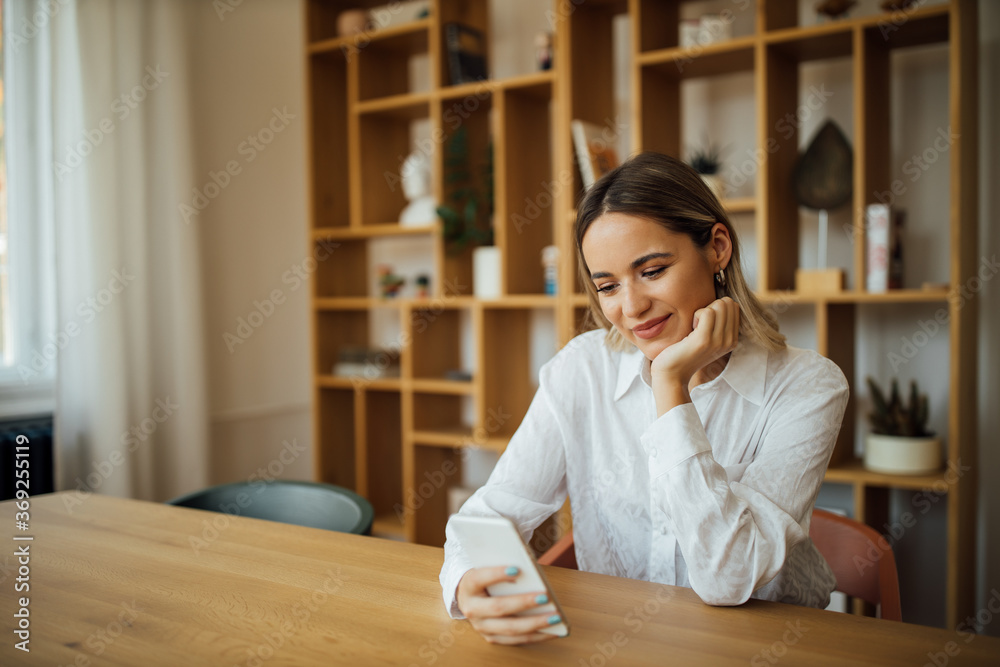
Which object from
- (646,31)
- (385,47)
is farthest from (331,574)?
(385,47)

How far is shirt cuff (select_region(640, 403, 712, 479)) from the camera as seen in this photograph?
1086 mm

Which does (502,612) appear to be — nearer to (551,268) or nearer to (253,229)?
(551,268)

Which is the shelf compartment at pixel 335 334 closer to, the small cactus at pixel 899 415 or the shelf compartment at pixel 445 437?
the shelf compartment at pixel 445 437

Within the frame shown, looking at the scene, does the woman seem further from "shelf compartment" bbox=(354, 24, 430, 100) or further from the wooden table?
"shelf compartment" bbox=(354, 24, 430, 100)

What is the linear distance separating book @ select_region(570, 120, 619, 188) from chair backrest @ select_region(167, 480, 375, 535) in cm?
136

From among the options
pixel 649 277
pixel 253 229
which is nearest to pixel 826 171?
pixel 649 277

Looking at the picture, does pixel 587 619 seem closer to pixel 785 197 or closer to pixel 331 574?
pixel 331 574

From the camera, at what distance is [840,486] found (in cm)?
263

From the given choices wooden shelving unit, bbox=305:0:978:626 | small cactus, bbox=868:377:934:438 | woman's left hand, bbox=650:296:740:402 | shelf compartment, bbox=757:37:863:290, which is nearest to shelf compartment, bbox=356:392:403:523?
wooden shelving unit, bbox=305:0:978:626

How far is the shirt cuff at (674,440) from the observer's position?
3.56ft

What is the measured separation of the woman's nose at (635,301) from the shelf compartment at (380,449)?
200cm

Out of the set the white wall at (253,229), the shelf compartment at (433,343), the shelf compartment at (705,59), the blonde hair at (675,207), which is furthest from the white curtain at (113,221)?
the blonde hair at (675,207)

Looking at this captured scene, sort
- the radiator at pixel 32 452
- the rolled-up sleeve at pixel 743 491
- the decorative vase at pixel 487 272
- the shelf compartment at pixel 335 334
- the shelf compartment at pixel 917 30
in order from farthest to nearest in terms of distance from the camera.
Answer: the shelf compartment at pixel 335 334 < the decorative vase at pixel 487 272 < the radiator at pixel 32 452 < the shelf compartment at pixel 917 30 < the rolled-up sleeve at pixel 743 491

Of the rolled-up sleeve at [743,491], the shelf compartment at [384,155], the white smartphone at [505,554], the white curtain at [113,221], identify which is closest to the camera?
the white smartphone at [505,554]
